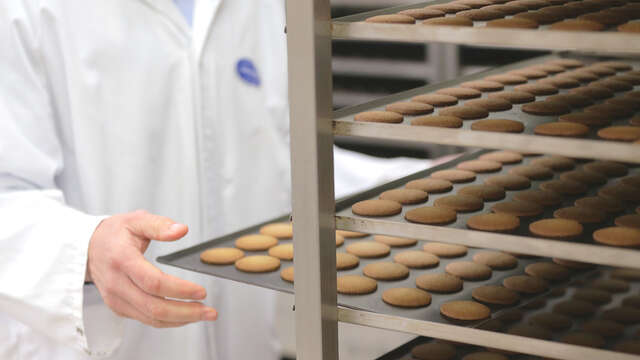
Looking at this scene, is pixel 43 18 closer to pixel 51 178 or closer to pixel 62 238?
pixel 51 178

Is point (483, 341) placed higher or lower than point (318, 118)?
lower

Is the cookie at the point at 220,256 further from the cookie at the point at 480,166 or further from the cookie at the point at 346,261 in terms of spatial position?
the cookie at the point at 480,166

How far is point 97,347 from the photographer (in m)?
1.50

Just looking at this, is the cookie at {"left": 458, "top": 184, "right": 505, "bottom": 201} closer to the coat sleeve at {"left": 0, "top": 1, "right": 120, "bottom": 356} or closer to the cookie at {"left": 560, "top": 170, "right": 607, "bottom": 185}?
the cookie at {"left": 560, "top": 170, "right": 607, "bottom": 185}

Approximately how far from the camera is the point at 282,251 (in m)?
1.51

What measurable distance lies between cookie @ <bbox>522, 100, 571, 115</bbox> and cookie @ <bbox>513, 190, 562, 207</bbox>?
0.15m

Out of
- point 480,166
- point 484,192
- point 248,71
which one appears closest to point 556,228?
point 484,192

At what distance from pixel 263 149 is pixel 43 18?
71 cm

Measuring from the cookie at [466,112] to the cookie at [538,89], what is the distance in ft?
0.60

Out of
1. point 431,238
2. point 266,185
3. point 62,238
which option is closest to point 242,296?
point 266,185

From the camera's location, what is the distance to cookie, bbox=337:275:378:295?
1179mm

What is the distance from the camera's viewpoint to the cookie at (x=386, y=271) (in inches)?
51.3

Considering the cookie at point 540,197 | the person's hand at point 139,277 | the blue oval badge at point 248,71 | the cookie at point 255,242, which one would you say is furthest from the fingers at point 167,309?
the blue oval badge at point 248,71

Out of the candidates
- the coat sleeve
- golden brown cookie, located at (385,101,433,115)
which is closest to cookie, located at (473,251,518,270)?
golden brown cookie, located at (385,101,433,115)
